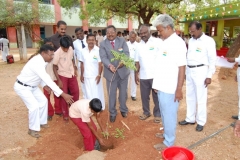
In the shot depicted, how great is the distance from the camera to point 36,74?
400 centimetres

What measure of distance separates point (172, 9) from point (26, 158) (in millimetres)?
13241

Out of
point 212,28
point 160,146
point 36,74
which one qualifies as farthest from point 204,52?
point 212,28

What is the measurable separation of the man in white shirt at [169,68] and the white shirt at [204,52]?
0.96m

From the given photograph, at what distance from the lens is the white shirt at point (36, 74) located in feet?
12.4

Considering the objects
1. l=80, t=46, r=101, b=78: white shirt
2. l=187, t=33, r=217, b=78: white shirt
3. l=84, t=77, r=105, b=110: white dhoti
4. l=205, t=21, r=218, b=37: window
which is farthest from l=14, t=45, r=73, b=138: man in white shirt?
l=205, t=21, r=218, b=37: window

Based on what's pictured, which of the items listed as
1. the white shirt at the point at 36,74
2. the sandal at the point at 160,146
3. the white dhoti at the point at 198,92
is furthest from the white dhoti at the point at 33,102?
the white dhoti at the point at 198,92

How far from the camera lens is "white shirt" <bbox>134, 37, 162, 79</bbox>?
4406mm

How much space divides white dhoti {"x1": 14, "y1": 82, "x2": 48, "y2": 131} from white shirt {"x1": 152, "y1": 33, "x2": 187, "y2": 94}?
230 cm

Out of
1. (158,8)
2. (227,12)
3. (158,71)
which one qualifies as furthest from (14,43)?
(158,71)

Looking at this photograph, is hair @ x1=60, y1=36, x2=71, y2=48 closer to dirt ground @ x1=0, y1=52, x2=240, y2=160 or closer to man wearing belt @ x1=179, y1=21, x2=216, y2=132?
dirt ground @ x1=0, y1=52, x2=240, y2=160

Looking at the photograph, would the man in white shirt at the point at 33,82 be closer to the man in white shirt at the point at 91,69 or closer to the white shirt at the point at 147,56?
the man in white shirt at the point at 91,69

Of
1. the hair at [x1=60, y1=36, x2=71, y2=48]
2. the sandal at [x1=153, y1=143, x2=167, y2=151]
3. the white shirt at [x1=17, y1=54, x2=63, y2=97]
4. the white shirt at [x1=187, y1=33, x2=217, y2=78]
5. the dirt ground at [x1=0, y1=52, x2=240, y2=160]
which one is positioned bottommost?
the dirt ground at [x1=0, y1=52, x2=240, y2=160]

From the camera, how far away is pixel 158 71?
10.4 feet

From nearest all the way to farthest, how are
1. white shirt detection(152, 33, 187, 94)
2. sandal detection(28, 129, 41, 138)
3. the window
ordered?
white shirt detection(152, 33, 187, 94), sandal detection(28, 129, 41, 138), the window
